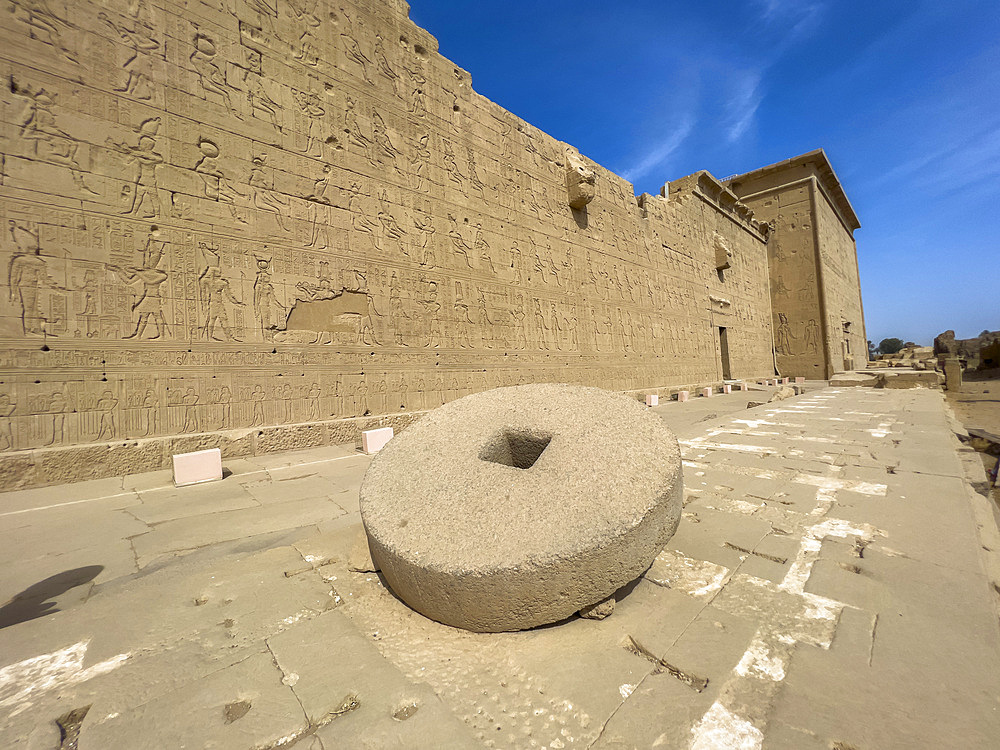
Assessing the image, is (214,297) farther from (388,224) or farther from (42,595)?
(42,595)

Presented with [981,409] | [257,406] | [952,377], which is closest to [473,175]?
[257,406]

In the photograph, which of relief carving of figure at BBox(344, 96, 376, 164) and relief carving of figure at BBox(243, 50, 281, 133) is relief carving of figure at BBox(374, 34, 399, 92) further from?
relief carving of figure at BBox(243, 50, 281, 133)

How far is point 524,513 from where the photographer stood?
168cm

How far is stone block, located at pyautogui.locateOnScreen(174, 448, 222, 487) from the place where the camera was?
147 inches

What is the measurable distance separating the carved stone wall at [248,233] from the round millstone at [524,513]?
148 inches

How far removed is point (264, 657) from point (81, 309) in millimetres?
4631

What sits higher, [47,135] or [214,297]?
[47,135]

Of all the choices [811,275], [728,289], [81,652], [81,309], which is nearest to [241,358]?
[81,309]

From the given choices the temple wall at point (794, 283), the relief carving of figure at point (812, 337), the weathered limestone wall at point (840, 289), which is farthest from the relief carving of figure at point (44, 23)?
the weathered limestone wall at point (840, 289)

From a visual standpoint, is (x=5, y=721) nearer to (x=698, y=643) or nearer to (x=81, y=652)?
(x=81, y=652)

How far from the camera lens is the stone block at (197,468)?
3.73m

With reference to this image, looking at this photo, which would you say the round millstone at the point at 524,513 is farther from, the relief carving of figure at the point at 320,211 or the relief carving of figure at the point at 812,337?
the relief carving of figure at the point at 812,337

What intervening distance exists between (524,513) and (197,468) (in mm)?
3555

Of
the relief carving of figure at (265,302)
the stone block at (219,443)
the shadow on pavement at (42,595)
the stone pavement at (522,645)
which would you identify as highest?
the relief carving of figure at (265,302)
